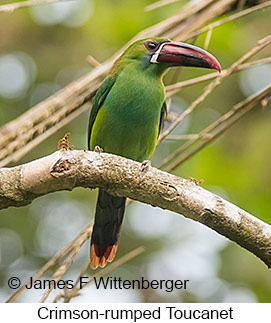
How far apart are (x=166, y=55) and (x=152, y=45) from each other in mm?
138

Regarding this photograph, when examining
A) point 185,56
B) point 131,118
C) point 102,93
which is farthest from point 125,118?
point 185,56

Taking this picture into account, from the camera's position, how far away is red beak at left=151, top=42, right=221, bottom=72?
312 cm

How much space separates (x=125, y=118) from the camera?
11.2ft

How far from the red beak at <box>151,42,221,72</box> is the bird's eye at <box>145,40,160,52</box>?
0.04 m

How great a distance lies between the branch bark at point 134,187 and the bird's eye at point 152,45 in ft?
3.79

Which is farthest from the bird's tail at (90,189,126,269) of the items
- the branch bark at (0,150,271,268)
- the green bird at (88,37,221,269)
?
the branch bark at (0,150,271,268)

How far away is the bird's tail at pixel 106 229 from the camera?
11.2ft

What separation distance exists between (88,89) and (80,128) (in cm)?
290

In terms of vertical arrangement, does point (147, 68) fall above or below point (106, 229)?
above

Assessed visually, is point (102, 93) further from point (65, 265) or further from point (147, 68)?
point (65, 265)

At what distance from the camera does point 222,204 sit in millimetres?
2307

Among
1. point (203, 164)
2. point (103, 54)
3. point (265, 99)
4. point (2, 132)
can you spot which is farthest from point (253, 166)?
point (2, 132)

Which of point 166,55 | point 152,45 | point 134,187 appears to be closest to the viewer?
point 134,187

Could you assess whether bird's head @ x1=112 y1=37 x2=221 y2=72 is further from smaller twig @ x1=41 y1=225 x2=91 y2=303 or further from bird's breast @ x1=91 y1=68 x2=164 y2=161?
smaller twig @ x1=41 y1=225 x2=91 y2=303
